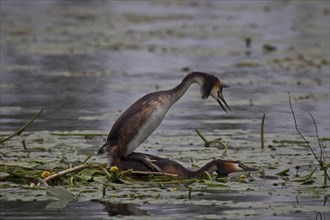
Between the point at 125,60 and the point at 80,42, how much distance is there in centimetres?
252

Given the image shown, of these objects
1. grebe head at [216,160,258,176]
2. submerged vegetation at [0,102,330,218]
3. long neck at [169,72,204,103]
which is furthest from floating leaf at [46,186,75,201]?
long neck at [169,72,204,103]

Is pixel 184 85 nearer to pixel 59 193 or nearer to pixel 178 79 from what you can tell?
pixel 59 193

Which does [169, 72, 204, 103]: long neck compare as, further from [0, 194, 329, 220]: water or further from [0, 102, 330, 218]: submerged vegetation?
[0, 194, 329, 220]: water

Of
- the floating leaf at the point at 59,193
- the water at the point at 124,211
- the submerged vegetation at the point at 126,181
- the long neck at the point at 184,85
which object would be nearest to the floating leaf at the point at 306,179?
the submerged vegetation at the point at 126,181

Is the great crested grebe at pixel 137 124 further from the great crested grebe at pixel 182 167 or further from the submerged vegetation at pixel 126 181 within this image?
the submerged vegetation at pixel 126 181

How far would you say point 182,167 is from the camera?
9.55 metres

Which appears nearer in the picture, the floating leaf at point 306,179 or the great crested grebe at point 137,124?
the floating leaf at point 306,179

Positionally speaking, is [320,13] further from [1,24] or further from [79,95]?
[79,95]

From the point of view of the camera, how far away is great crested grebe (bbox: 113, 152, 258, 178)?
9.52 meters

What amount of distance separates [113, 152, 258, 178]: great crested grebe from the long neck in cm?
57

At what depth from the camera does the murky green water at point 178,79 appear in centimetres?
891

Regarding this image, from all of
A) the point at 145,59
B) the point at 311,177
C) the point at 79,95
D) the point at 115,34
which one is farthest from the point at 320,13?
the point at 311,177

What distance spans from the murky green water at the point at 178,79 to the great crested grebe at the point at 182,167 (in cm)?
21

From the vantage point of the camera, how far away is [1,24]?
81.5 feet
